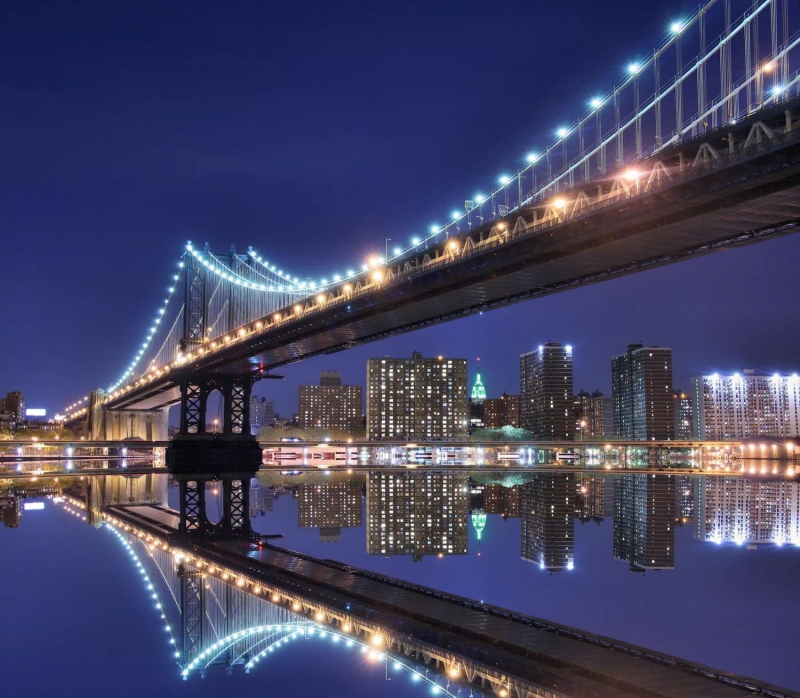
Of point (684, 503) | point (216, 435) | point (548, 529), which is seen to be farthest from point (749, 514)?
point (216, 435)

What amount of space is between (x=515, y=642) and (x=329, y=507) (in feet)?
54.3

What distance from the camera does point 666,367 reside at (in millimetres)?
156000

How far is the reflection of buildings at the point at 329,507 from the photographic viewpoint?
19219 mm

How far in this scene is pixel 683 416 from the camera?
171000 mm

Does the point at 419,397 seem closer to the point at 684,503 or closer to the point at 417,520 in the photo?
the point at 684,503

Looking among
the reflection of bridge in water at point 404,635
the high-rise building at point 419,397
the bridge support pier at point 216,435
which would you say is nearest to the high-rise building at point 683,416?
the high-rise building at point 419,397

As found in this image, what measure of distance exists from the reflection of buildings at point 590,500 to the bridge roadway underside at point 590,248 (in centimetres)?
811

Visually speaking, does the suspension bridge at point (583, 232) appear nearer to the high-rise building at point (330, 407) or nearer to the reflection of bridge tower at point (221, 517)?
the reflection of bridge tower at point (221, 517)

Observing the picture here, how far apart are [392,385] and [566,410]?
4391 cm

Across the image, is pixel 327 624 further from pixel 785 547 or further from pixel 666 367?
pixel 666 367

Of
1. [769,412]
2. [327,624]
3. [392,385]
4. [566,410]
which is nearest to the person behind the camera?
[327,624]

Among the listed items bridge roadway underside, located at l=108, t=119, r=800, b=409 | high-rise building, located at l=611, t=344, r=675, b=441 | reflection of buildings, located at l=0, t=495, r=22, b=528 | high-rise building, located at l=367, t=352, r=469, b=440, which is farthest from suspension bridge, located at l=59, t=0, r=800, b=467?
high-rise building, located at l=611, t=344, r=675, b=441

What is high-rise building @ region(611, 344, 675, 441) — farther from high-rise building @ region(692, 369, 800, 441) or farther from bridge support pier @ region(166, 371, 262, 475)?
bridge support pier @ region(166, 371, 262, 475)

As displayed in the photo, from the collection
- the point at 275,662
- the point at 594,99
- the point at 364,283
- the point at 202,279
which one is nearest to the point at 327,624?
the point at 275,662
